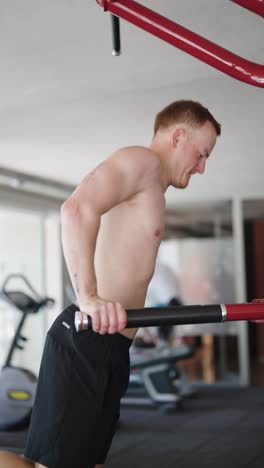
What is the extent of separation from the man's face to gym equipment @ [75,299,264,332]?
1.65 ft

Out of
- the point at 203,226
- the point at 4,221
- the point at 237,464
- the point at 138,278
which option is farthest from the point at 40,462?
the point at 203,226

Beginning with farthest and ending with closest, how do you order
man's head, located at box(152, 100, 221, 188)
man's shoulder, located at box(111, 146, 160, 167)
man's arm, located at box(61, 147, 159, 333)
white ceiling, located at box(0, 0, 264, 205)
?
white ceiling, located at box(0, 0, 264, 205), man's head, located at box(152, 100, 221, 188), man's shoulder, located at box(111, 146, 160, 167), man's arm, located at box(61, 147, 159, 333)

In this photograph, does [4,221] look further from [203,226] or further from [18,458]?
[18,458]

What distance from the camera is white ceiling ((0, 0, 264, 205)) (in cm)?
285

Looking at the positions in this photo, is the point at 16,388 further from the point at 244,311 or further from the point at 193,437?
the point at 244,311

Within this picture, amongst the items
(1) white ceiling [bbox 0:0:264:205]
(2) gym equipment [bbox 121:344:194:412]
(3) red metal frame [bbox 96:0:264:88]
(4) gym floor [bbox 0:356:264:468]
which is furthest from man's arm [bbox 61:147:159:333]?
(2) gym equipment [bbox 121:344:194:412]

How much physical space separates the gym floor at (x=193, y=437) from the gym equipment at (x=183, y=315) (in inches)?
106

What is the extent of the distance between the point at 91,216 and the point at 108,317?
0.83 ft

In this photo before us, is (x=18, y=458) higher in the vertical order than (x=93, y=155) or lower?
lower

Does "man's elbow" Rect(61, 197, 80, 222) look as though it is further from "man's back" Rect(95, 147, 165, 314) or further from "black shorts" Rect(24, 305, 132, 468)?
"black shorts" Rect(24, 305, 132, 468)

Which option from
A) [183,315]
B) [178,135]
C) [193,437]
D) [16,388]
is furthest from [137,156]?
[16,388]

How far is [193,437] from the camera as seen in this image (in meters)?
4.61

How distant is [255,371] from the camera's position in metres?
8.73

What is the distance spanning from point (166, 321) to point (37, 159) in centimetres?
474
